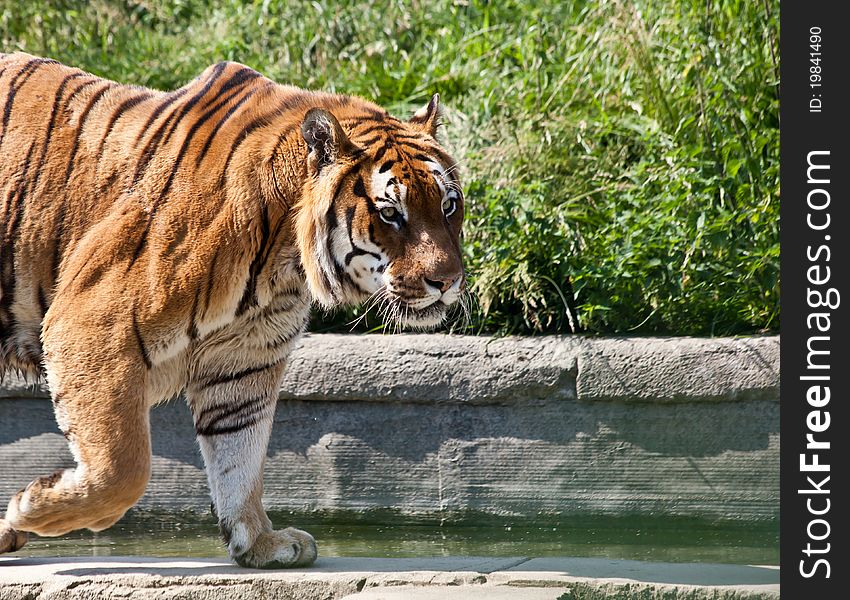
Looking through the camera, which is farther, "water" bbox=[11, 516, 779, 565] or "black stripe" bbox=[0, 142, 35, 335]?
A: "water" bbox=[11, 516, 779, 565]

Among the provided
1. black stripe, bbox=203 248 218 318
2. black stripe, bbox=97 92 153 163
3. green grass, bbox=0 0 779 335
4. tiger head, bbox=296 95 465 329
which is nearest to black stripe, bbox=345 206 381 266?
tiger head, bbox=296 95 465 329

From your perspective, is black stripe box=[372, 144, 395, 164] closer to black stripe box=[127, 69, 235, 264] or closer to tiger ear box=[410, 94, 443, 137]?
tiger ear box=[410, 94, 443, 137]

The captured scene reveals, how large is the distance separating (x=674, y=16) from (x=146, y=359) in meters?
4.02

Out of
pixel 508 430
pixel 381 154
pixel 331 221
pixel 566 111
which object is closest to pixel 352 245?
pixel 331 221

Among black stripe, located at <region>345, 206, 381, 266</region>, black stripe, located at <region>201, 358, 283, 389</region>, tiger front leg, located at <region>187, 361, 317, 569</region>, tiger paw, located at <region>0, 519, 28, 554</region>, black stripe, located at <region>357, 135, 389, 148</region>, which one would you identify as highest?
black stripe, located at <region>357, 135, 389, 148</region>

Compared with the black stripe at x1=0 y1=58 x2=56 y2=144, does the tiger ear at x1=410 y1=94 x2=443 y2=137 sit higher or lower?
lower

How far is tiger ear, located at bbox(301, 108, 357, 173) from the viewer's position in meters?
3.54

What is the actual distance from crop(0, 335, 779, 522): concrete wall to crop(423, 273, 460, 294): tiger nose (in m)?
1.43

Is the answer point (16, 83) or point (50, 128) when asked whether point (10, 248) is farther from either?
point (16, 83)

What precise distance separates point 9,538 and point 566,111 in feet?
12.4

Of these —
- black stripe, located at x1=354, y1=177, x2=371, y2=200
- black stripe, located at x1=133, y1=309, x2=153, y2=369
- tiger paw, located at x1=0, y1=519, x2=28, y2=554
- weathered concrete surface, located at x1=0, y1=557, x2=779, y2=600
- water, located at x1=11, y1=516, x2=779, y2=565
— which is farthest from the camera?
water, located at x1=11, y1=516, x2=779, y2=565

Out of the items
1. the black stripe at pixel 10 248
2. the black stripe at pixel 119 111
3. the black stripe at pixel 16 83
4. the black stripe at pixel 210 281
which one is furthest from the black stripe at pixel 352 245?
the black stripe at pixel 16 83
